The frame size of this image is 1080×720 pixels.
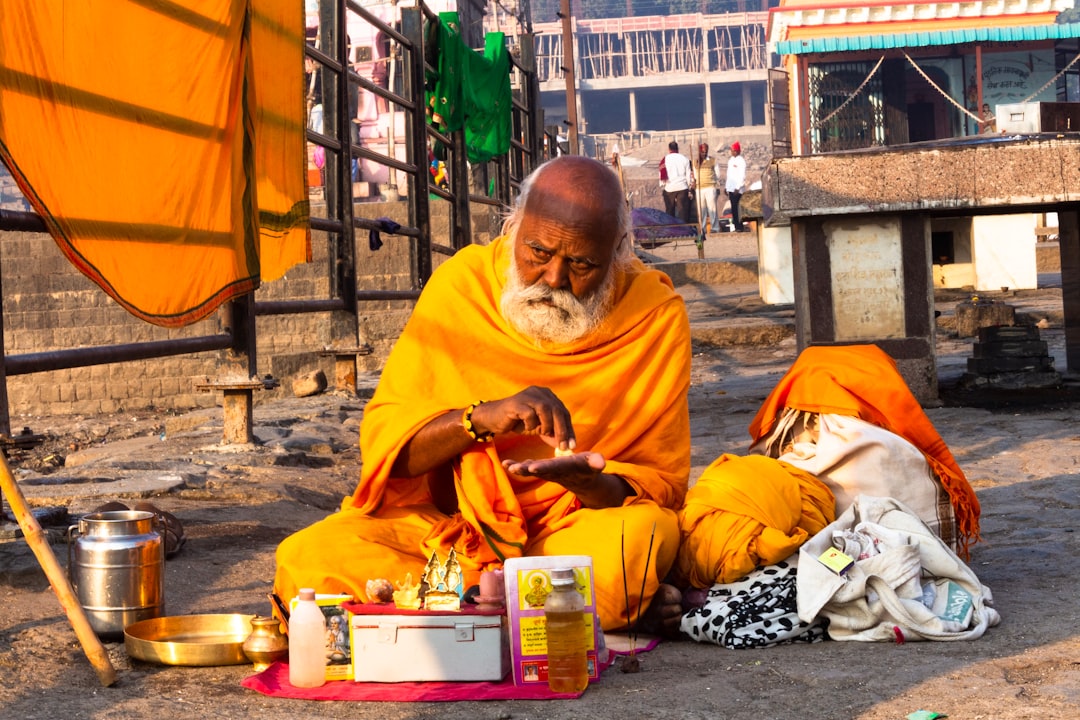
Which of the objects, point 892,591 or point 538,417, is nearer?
point 538,417

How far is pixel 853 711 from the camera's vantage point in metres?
2.51

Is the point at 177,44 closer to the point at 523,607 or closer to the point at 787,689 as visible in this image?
the point at 523,607

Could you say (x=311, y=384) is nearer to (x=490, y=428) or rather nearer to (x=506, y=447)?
(x=506, y=447)

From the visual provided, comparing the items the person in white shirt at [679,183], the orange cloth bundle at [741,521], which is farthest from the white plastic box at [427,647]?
the person in white shirt at [679,183]

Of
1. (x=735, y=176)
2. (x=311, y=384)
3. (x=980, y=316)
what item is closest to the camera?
(x=311, y=384)

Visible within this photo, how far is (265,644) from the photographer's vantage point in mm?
2877

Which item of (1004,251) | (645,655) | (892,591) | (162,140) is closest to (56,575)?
(645,655)

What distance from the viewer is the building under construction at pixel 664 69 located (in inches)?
2031

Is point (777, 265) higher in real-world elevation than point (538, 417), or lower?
higher

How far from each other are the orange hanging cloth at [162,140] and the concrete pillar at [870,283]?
2.70 meters

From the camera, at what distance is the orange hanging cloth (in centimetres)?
361

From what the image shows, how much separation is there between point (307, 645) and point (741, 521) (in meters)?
1.21

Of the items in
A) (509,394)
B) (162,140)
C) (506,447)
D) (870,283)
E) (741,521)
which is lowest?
(741,521)

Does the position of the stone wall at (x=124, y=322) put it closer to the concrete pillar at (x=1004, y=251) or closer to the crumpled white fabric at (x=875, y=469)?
the concrete pillar at (x=1004, y=251)
